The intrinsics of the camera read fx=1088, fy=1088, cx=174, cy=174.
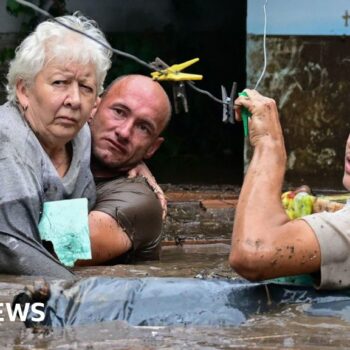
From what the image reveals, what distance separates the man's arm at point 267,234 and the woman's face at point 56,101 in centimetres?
138

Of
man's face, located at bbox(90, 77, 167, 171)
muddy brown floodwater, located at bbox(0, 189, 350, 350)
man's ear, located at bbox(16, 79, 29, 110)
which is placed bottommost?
muddy brown floodwater, located at bbox(0, 189, 350, 350)

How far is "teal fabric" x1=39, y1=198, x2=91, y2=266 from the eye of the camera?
526 centimetres

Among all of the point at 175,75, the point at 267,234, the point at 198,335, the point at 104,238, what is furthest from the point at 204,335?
the point at 104,238

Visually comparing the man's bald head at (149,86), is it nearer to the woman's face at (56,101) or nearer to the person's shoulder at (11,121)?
the woman's face at (56,101)

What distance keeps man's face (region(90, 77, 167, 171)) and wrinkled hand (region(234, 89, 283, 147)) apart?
60.3 inches

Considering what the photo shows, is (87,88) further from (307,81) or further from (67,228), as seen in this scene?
(307,81)

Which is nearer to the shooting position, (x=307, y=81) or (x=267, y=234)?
(x=267, y=234)

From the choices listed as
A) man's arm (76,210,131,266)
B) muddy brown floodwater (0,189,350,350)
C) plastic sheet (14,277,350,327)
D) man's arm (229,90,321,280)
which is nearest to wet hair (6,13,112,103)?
man's arm (76,210,131,266)

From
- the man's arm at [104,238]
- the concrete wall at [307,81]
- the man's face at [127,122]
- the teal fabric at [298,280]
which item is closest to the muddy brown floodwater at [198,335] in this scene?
the teal fabric at [298,280]

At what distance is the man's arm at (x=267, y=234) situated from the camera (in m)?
4.00

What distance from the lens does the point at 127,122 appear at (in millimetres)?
5953

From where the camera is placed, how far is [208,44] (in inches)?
508

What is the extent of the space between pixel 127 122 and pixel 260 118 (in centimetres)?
166

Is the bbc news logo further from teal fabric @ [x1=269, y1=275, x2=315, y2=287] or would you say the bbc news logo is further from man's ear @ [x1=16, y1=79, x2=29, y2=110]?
man's ear @ [x1=16, y1=79, x2=29, y2=110]
